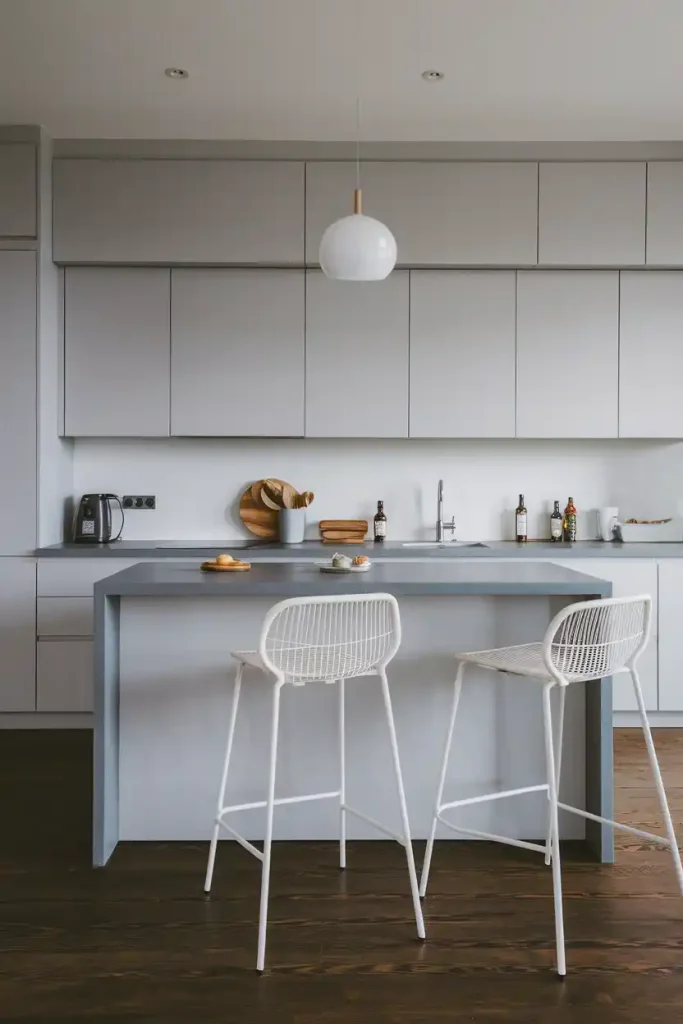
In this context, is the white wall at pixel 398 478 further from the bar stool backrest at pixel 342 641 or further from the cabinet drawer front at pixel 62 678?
the bar stool backrest at pixel 342 641

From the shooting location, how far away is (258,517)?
4.76m

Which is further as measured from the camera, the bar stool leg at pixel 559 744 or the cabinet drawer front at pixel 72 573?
the cabinet drawer front at pixel 72 573

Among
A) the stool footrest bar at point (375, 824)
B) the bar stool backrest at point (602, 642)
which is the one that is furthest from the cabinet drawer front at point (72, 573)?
the bar stool backrest at point (602, 642)

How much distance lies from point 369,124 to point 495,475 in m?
1.86

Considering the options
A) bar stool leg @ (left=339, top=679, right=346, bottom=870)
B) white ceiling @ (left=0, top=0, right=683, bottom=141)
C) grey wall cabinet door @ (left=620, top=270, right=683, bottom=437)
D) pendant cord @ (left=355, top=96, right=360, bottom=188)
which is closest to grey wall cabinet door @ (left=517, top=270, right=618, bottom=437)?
grey wall cabinet door @ (left=620, top=270, right=683, bottom=437)

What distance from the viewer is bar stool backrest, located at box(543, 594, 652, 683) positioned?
2268mm

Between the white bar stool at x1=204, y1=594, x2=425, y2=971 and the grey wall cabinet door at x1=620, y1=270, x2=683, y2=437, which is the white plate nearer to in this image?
the white bar stool at x1=204, y1=594, x2=425, y2=971

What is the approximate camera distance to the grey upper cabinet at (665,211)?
4383 millimetres

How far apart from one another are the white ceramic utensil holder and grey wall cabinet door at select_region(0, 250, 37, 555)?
1.18m

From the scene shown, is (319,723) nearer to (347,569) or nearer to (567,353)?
(347,569)

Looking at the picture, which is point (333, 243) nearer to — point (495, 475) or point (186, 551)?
point (186, 551)

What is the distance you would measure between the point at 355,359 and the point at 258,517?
0.97 m

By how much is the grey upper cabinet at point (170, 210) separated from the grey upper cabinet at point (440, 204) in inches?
7.0

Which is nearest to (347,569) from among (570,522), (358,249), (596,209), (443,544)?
(358,249)
